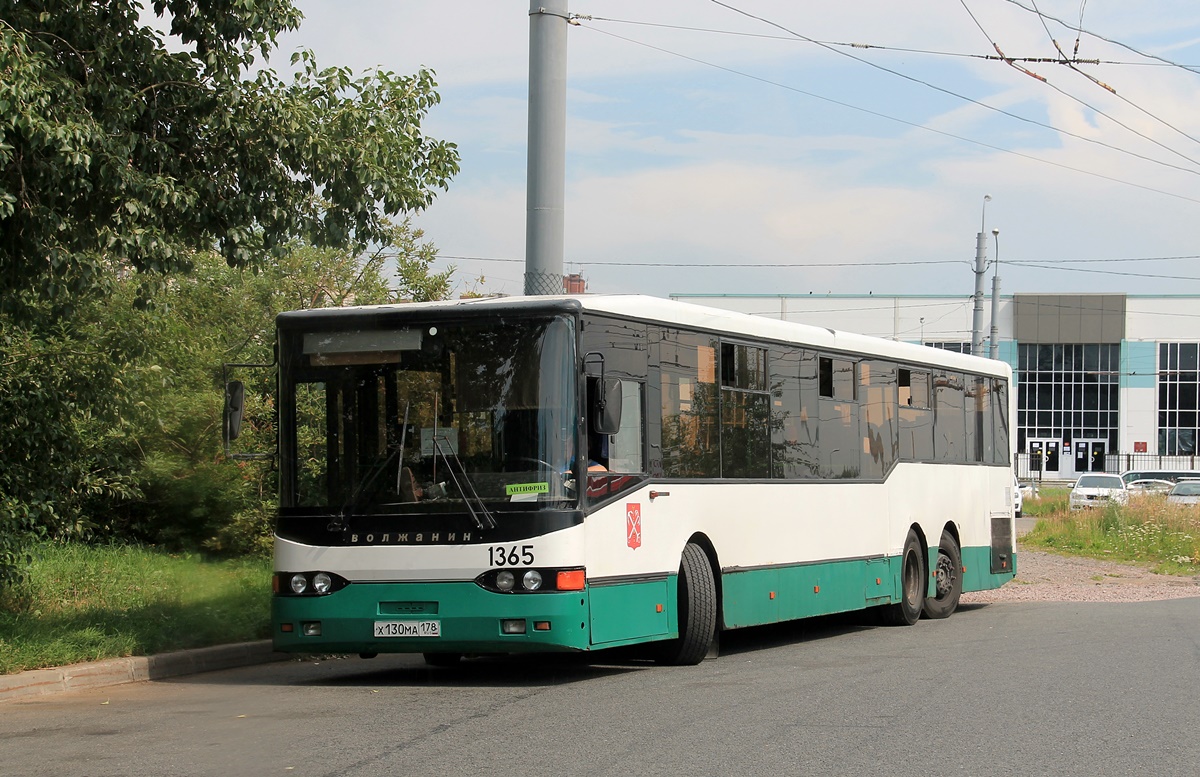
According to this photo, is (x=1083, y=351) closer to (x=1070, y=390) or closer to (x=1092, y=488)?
(x=1070, y=390)

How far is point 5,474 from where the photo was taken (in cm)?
1400

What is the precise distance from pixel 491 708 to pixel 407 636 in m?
1.37

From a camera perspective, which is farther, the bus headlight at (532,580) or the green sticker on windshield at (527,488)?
the green sticker on windshield at (527,488)

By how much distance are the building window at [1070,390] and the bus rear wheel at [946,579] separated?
71646mm

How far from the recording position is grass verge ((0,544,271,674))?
1227 centimetres

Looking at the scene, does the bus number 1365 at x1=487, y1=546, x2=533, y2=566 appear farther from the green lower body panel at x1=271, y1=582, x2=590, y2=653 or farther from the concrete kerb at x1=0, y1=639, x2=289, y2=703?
the concrete kerb at x1=0, y1=639, x2=289, y2=703

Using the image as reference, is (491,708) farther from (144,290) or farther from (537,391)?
(144,290)

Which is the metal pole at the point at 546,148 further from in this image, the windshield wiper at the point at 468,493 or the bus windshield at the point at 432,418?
the windshield wiper at the point at 468,493

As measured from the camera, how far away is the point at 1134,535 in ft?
103

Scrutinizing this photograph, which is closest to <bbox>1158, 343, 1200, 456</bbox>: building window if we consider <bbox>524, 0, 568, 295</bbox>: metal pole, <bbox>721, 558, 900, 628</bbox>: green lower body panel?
<bbox>721, 558, 900, 628</bbox>: green lower body panel

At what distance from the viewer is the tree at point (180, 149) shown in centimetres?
1088

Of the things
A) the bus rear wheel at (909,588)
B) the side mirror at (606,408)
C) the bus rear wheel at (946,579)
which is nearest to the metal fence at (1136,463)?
the bus rear wheel at (946,579)

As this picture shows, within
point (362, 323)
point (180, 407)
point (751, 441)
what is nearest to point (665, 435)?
point (751, 441)

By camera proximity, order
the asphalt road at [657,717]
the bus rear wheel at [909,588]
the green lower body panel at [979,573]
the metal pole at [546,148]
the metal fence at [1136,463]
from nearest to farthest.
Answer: the asphalt road at [657,717]
the metal pole at [546,148]
the bus rear wheel at [909,588]
the green lower body panel at [979,573]
the metal fence at [1136,463]
